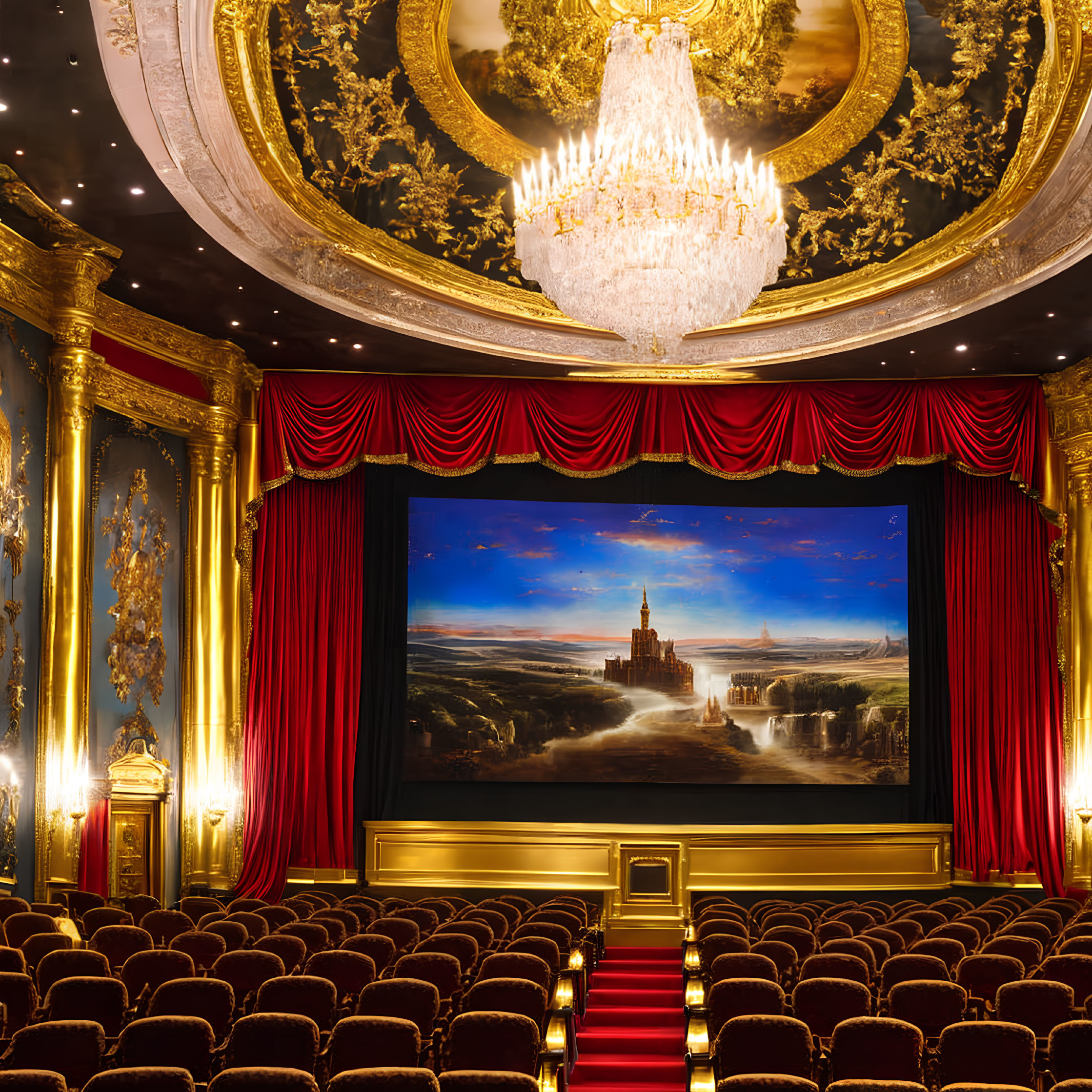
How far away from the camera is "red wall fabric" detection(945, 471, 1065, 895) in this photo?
14570 millimetres

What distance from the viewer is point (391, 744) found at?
15391 mm

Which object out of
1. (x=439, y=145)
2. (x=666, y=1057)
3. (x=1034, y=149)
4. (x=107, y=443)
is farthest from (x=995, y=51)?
(x=107, y=443)

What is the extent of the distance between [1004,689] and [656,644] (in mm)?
4284

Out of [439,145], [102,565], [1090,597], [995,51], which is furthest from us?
[1090,597]

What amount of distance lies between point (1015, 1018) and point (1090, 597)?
9.01 m

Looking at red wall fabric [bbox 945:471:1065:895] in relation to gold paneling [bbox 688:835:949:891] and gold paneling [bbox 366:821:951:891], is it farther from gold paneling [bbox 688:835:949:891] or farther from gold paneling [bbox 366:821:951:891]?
gold paneling [bbox 366:821:951:891]

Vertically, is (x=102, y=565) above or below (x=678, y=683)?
above

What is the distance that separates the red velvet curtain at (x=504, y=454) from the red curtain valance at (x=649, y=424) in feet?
0.06

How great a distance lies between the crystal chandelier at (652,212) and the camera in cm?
825

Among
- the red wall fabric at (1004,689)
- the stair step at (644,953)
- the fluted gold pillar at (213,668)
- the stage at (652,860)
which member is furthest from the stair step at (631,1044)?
the red wall fabric at (1004,689)

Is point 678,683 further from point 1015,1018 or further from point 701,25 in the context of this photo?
point 1015,1018

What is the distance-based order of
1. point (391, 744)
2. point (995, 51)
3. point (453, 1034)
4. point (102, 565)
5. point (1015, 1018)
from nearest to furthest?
point (453, 1034)
point (1015, 1018)
point (995, 51)
point (102, 565)
point (391, 744)

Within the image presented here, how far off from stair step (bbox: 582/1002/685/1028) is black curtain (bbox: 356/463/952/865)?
19.9 ft

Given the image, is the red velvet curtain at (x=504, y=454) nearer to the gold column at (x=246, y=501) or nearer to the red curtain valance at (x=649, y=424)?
the red curtain valance at (x=649, y=424)
